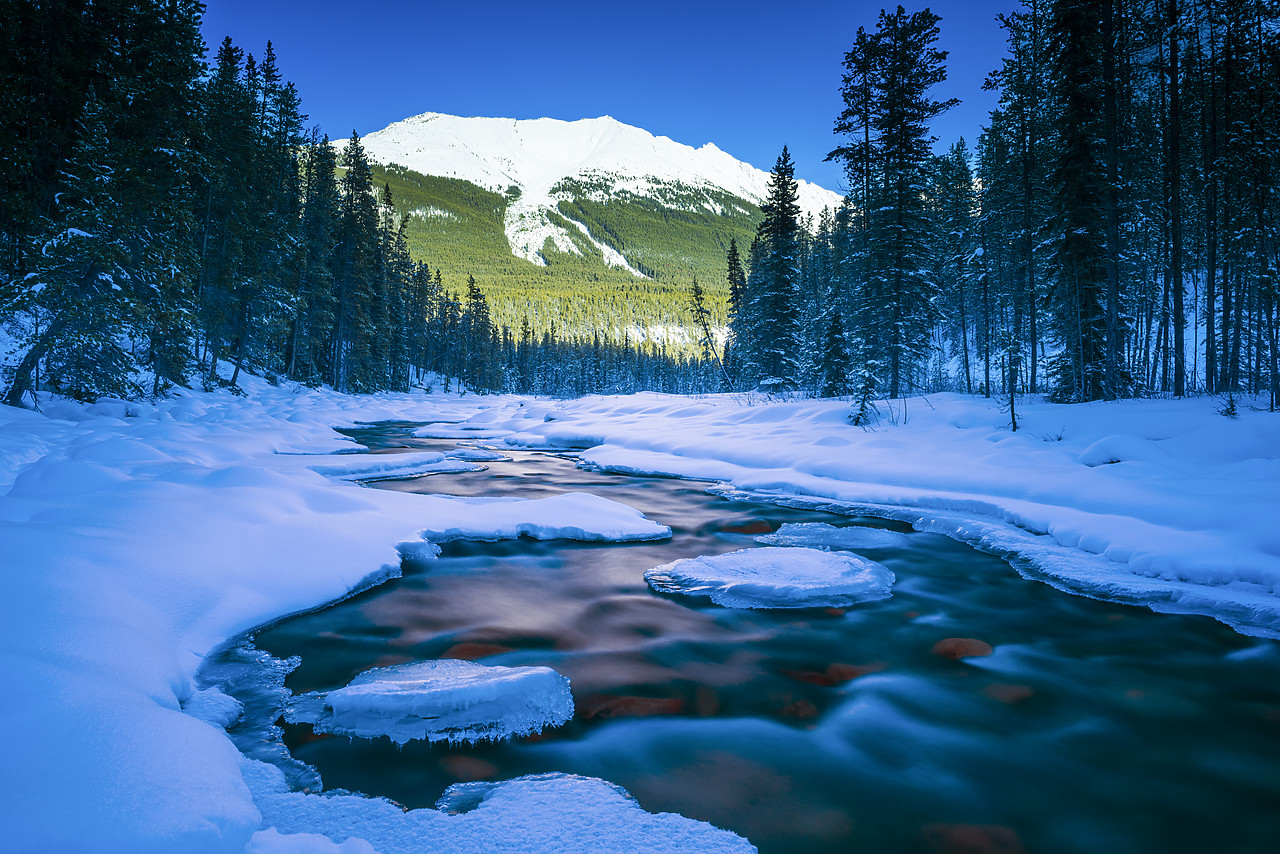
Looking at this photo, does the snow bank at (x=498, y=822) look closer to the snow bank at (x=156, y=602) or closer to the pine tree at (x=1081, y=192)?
the snow bank at (x=156, y=602)

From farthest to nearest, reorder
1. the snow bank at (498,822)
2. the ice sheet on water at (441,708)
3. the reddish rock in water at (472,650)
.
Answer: the reddish rock in water at (472,650), the ice sheet on water at (441,708), the snow bank at (498,822)

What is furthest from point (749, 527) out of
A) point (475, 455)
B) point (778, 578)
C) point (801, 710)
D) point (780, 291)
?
point (780, 291)

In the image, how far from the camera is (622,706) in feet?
10.3

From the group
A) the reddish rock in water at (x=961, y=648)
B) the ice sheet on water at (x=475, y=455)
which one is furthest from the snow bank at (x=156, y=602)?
the ice sheet on water at (x=475, y=455)

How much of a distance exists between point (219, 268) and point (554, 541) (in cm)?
2339

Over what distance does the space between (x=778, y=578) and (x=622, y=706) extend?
7.80 feet

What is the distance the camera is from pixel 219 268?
21.8 meters

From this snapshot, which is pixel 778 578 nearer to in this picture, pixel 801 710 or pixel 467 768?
pixel 801 710

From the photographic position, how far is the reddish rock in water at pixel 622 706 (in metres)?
3.06

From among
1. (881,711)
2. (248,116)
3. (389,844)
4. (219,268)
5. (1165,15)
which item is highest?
(248,116)

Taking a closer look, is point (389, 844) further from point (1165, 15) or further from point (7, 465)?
point (1165, 15)

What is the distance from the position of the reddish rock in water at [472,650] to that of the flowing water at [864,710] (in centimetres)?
1

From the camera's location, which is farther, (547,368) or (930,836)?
(547,368)

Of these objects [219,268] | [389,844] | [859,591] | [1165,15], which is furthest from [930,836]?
[219,268]
